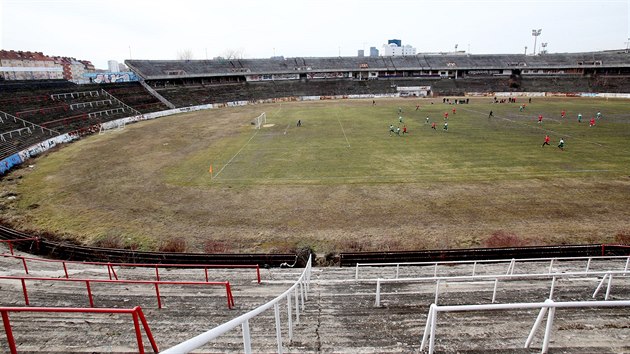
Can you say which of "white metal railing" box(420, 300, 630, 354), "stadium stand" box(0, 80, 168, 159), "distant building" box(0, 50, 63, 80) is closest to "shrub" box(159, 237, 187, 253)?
"white metal railing" box(420, 300, 630, 354)

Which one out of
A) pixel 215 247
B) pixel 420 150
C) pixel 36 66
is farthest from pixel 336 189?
pixel 36 66

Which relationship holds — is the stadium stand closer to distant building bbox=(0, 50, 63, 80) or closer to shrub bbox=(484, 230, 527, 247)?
shrub bbox=(484, 230, 527, 247)

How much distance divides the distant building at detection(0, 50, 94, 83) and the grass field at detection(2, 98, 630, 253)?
7090cm

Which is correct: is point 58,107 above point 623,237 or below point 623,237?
above

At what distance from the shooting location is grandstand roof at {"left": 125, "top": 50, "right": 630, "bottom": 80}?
284 ft

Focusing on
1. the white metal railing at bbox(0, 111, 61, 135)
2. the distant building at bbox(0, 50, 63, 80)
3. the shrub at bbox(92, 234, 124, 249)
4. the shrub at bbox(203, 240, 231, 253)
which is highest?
the distant building at bbox(0, 50, 63, 80)

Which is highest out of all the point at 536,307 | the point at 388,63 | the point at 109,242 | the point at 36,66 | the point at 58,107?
the point at 36,66

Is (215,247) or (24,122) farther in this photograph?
(24,122)

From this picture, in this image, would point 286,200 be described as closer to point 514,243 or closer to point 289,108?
point 514,243

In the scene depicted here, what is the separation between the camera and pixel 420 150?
110 ft

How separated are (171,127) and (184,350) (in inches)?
2075

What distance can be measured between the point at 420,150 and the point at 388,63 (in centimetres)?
7274

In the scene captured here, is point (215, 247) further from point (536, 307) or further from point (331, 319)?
point (536, 307)

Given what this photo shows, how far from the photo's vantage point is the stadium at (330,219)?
7.20 m
